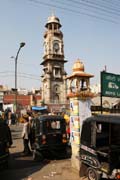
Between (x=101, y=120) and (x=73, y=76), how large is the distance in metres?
3.37

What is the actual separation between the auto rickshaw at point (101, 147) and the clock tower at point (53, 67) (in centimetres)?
8151

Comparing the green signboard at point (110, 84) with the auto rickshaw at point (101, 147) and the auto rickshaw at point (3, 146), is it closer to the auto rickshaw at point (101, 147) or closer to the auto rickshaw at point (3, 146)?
the auto rickshaw at point (101, 147)

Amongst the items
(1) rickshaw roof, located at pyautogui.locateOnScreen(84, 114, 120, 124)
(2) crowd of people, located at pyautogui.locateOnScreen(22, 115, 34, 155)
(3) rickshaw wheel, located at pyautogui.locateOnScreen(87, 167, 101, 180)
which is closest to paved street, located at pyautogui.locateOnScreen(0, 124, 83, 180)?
(3) rickshaw wheel, located at pyautogui.locateOnScreen(87, 167, 101, 180)

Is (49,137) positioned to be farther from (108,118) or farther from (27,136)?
(108,118)

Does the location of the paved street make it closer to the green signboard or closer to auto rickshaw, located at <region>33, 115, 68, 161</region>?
auto rickshaw, located at <region>33, 115, 68, 161</region>

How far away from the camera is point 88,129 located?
30.5 feet

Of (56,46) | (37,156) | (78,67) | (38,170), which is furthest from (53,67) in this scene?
(38,170)

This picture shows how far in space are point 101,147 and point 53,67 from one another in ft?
282

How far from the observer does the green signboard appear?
11594mm

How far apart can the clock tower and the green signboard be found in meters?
78.9

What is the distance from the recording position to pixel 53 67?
9425cm

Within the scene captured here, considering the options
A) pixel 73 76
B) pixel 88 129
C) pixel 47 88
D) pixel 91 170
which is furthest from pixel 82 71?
pixel 47 88

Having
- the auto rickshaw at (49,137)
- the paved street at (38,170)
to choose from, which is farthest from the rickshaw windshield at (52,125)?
the paved street at (38,170)

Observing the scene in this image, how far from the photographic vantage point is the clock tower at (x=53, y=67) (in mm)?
92637
